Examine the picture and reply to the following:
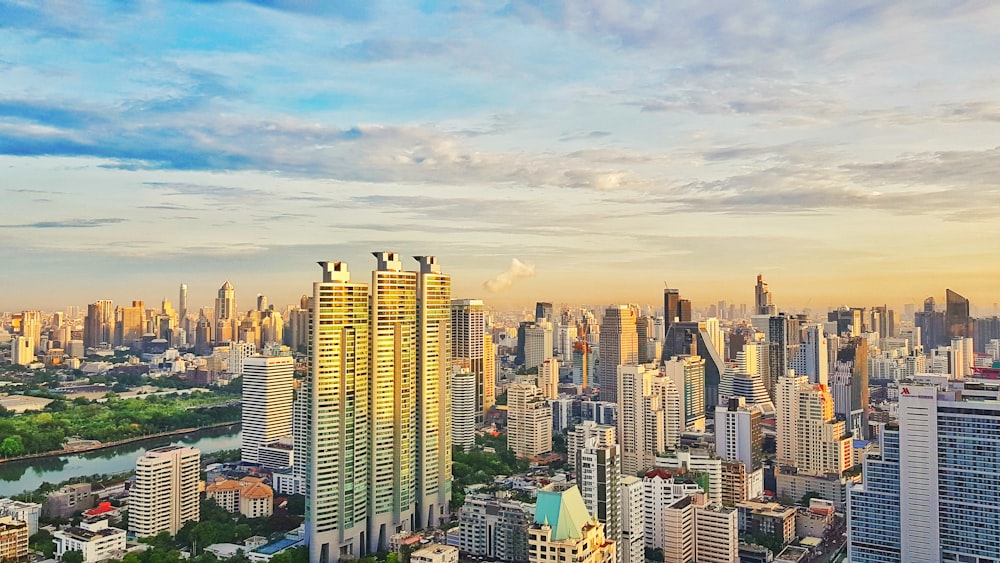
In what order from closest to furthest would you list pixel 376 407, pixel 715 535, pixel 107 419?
pixel 715 535 < pixel 376 407 < pixel 107 419

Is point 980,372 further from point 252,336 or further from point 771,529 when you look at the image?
point 252,336

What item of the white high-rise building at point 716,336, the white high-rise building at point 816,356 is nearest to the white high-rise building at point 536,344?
the white high-rise building at point 716,336

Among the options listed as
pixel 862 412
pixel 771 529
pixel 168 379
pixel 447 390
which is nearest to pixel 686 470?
pixel 771 529

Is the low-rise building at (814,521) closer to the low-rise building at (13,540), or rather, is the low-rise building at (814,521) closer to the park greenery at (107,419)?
the low-rise building at (13,540)

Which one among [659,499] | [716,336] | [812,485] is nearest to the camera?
[659,499]

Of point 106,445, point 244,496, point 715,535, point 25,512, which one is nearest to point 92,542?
point 25,512

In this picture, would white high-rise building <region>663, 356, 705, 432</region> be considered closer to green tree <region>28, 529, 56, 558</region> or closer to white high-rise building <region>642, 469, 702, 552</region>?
white high-rise building <region>642, 469, 702, 552</region>

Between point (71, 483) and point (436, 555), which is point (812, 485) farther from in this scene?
point (71, 483)

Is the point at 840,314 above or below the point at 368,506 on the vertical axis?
above

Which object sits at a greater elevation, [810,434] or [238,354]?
[238,354]
